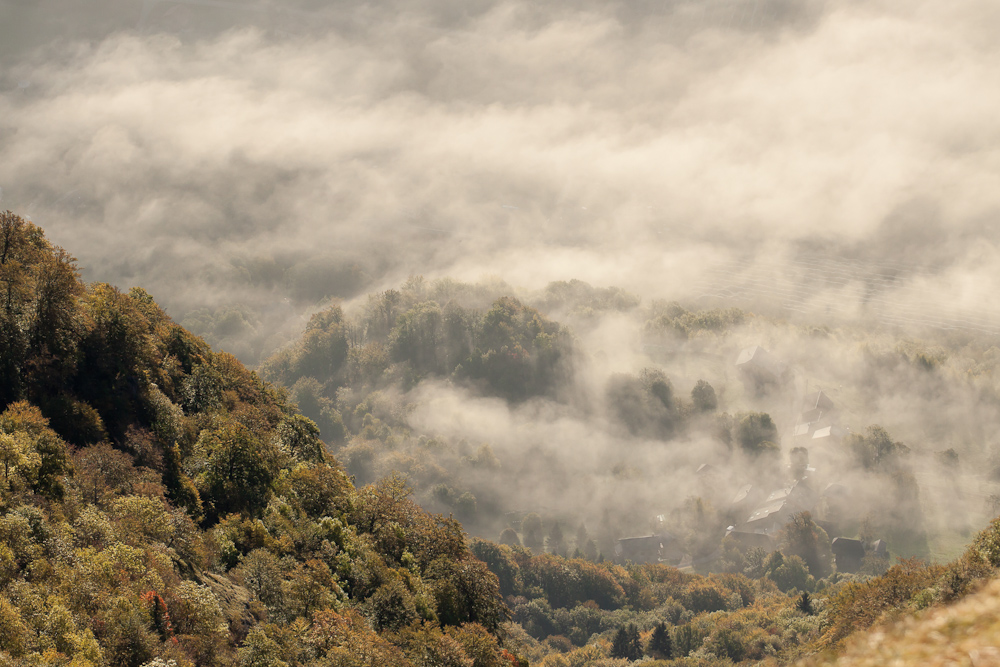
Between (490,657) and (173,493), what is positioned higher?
(173,493)

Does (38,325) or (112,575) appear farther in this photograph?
(38,325)

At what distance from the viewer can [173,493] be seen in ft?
203

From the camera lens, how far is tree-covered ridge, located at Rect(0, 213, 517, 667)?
1526 inches

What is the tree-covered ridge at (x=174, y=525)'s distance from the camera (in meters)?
38.8

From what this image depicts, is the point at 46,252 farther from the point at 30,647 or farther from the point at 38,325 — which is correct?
the point at 30,647

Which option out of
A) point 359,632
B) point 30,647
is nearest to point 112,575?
point 30,647

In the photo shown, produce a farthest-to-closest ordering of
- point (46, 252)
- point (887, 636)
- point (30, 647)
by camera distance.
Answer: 1. point (46, 252)
2. point (30, 647)
3. point (887, 636)

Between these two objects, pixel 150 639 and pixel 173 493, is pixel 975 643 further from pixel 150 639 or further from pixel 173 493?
pixel 173 493

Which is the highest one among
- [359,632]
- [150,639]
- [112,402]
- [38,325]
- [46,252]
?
[46,252]

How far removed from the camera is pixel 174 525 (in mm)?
53719

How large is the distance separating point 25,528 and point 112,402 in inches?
1055

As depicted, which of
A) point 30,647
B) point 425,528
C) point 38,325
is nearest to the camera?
point 30,647

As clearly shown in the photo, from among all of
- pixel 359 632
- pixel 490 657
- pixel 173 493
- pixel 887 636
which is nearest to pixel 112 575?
pixel 359 632

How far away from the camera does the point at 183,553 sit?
52.2 metres
